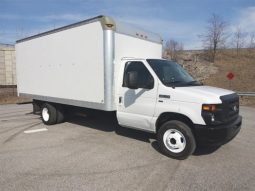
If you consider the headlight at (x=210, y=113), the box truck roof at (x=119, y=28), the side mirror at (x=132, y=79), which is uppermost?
the box truck roof at (x=119, y=28)

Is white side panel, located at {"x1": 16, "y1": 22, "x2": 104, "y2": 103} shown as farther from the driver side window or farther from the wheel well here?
the wheel well

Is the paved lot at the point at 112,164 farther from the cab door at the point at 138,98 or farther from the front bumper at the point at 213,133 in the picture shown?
the cab door at the point at 138,98

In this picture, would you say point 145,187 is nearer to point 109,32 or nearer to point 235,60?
point 109,32

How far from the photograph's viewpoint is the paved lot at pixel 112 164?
446 cm

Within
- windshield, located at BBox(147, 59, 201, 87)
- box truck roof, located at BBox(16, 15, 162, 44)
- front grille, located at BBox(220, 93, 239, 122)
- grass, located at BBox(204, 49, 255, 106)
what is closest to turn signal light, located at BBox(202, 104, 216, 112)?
front grille, located at BBox(220, 93, 239, 122)

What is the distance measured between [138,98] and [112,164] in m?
1.75

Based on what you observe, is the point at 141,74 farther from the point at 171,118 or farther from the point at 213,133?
the point at 213,133

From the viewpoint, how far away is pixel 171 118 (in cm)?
589

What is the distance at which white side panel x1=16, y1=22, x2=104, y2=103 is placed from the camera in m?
6.69

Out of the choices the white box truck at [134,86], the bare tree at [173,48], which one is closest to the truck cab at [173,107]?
the white box truck at [134,86]

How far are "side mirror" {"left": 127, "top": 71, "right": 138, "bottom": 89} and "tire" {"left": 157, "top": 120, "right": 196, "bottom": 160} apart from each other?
3.81 ft

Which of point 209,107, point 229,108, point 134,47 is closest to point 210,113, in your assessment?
point 209,107

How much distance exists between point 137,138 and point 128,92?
159 centimetres

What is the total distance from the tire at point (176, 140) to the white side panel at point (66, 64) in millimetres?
1823
